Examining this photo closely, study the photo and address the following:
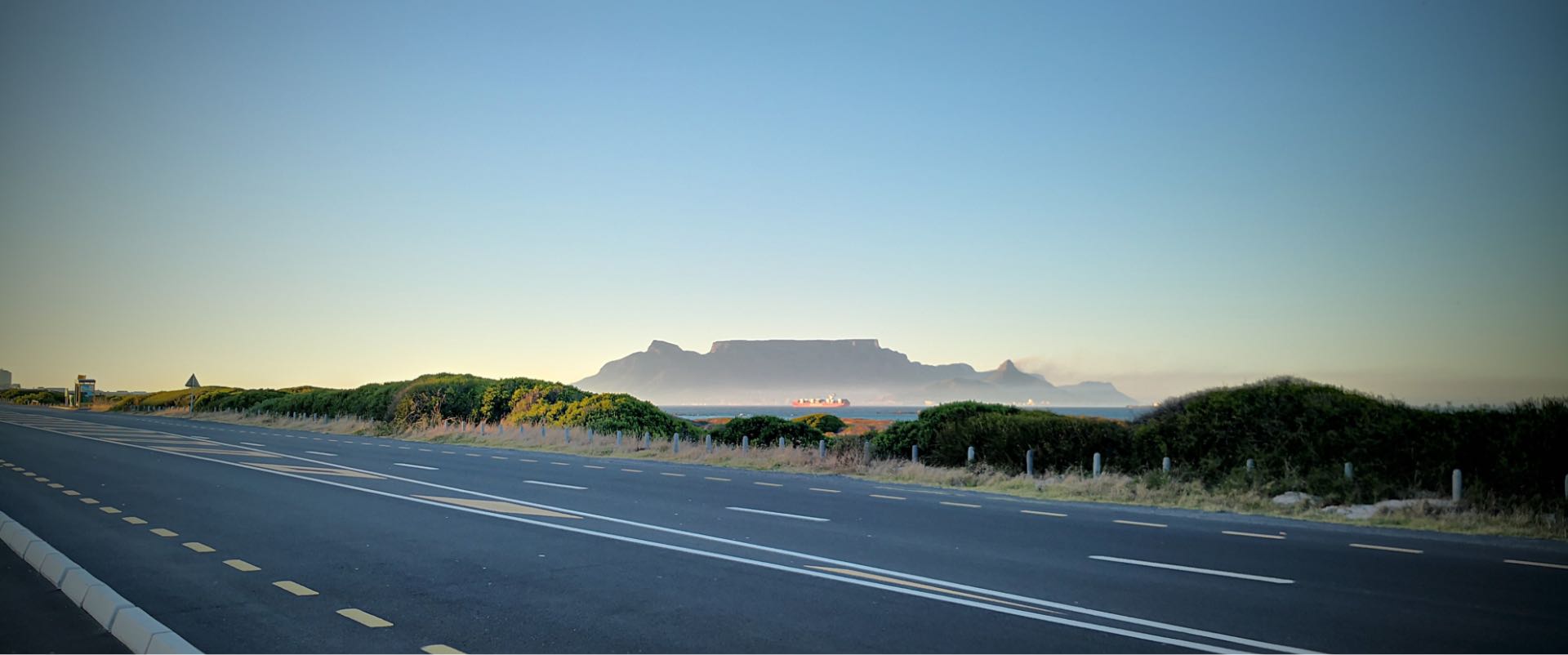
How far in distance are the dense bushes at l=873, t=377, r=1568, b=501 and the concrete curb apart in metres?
17.5

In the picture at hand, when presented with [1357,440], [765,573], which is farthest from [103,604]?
[1357,440]

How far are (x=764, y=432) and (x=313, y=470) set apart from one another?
16939mm

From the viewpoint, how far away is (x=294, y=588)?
332 inches

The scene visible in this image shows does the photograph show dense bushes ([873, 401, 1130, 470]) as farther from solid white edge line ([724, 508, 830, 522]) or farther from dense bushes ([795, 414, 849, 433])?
dense bushes ([795, 414, 849, 433])

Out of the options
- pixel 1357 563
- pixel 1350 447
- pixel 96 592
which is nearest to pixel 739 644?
pixel 96 592

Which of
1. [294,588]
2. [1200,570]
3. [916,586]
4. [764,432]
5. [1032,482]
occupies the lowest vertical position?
[294,588]

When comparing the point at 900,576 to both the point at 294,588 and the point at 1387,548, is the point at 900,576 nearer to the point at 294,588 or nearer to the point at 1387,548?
the point at 294,588

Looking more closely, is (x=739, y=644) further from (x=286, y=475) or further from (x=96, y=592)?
(x=286, y=475)

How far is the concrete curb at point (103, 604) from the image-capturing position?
6.18m

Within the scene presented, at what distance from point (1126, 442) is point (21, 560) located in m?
20.5

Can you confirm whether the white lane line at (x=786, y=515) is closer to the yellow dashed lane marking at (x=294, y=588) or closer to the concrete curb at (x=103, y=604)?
the yellow dashed lane marking at (x=294, y=588)

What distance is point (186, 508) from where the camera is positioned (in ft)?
46.6

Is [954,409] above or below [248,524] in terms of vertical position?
above

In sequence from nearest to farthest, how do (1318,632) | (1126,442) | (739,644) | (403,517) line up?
(739,644) < (1318,632) < (403,517) < (1126,442)
